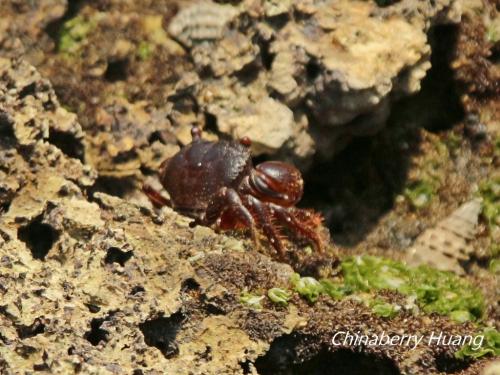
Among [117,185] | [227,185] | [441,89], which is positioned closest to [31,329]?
[227,185]

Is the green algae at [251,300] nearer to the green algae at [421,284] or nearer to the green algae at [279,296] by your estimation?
the green algae at [279,296]

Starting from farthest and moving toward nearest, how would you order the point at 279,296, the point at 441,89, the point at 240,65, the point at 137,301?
the point at 441,89
the point at 240,65
the point at 279,296
the point at 137,301

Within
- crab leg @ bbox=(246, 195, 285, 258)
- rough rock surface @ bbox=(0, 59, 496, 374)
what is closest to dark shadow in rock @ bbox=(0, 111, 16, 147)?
rough rock surface @ bbox=(0, 59, 496, 374)

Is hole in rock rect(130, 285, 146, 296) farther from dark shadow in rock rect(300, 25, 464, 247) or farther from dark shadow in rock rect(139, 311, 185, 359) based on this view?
dark shadow in rock rect(300, 25, 464, 247)

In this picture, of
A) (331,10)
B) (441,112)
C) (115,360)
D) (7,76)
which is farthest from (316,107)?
(115,360)

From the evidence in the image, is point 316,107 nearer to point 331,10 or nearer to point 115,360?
point 331,10

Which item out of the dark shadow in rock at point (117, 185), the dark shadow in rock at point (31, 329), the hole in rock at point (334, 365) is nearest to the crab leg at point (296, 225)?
the hole in rock at point (334, 365)

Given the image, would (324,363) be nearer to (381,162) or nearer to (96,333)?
(96,333)
